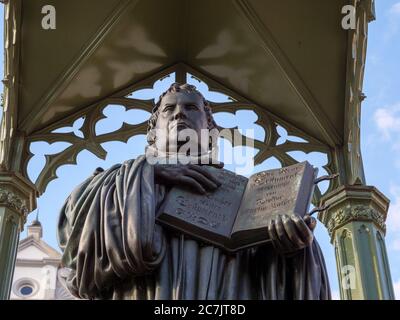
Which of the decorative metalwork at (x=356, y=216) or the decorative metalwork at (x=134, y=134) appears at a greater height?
the decorative metalwork at (x=134, y=134)

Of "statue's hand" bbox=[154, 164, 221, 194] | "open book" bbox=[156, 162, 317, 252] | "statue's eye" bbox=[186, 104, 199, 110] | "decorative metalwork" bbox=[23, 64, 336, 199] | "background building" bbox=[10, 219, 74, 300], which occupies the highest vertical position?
"background building" bbox=[10, 219, 74, 300]

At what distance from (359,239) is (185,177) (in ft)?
19.1

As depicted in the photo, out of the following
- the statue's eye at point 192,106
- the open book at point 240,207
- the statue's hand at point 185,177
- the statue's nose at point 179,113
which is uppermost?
the statue's eye at point 192,106

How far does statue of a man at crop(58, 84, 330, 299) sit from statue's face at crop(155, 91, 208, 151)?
475mm

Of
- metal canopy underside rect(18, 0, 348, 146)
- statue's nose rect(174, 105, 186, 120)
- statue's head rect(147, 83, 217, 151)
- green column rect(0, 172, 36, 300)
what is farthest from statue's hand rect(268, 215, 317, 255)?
metal canopy underside rect(18, 0, 348, 146)

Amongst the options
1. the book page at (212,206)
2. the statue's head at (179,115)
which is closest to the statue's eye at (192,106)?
the statue's head at (179,115)

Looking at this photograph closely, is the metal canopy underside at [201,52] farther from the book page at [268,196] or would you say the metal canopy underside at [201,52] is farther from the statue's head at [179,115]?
the book page at [268,196]

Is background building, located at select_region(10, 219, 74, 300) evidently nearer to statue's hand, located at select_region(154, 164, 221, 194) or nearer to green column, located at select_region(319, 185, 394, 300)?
green column, located at select_region(319, 185, 394, 300)

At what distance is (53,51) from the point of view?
32.0ft

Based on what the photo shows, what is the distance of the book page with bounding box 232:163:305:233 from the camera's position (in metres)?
2.88

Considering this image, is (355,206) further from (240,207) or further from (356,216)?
(240,207)

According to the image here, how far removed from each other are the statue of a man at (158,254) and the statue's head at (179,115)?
1.54 ft

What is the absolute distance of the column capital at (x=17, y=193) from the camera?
858 cm
